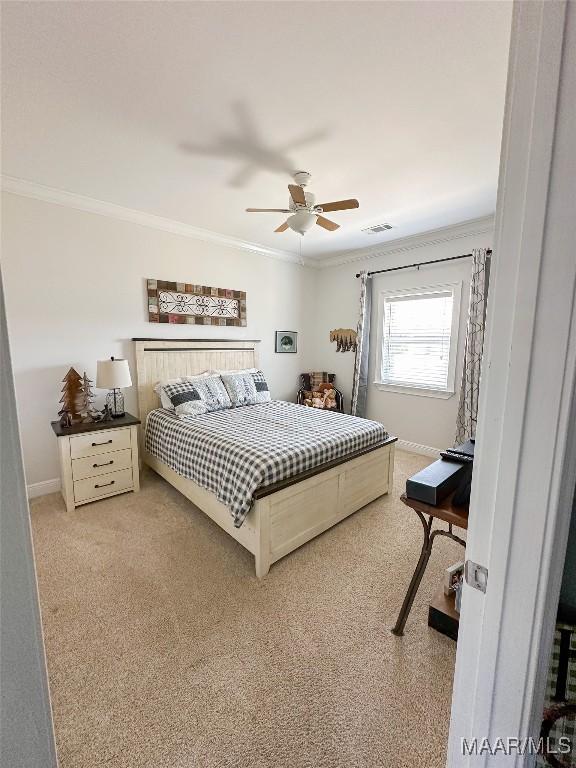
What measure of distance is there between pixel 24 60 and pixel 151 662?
277 cm

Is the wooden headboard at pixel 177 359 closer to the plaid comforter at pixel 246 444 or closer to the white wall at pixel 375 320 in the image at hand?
the plaid comforter at pixel 246 444

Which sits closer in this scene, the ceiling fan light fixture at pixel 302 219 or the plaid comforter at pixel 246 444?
the plaid comforter at pixel 246 444

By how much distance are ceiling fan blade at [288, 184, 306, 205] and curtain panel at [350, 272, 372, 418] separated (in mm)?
2202

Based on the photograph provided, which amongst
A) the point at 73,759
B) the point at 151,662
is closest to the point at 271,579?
the point at 151,662

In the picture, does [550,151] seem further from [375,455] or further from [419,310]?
[419,310]

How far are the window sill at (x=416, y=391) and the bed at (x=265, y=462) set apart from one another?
51.0 inches

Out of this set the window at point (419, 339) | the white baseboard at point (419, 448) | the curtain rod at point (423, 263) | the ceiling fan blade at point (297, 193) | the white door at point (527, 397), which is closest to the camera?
the white door at point (527, 397)

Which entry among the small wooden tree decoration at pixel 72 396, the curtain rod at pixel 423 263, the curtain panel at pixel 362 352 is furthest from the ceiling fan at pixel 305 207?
the small wooden tree decoration at pixel 72 396

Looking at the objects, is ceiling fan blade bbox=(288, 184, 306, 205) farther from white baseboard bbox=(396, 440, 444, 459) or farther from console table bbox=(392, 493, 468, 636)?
white baseboard bbox=(396, 440, 444, 459)

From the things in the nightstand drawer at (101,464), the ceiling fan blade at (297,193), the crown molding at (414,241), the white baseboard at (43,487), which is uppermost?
the crown molding at (414,241)

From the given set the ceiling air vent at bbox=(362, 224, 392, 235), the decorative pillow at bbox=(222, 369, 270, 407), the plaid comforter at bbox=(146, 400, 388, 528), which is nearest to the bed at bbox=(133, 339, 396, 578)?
the plaid comforter at bbox=(146, 400, 388, 528)

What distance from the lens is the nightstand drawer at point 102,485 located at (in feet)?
8.82

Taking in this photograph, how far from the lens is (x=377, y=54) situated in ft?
4.67

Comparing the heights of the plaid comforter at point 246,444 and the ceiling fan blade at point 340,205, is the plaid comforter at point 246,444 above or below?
below
